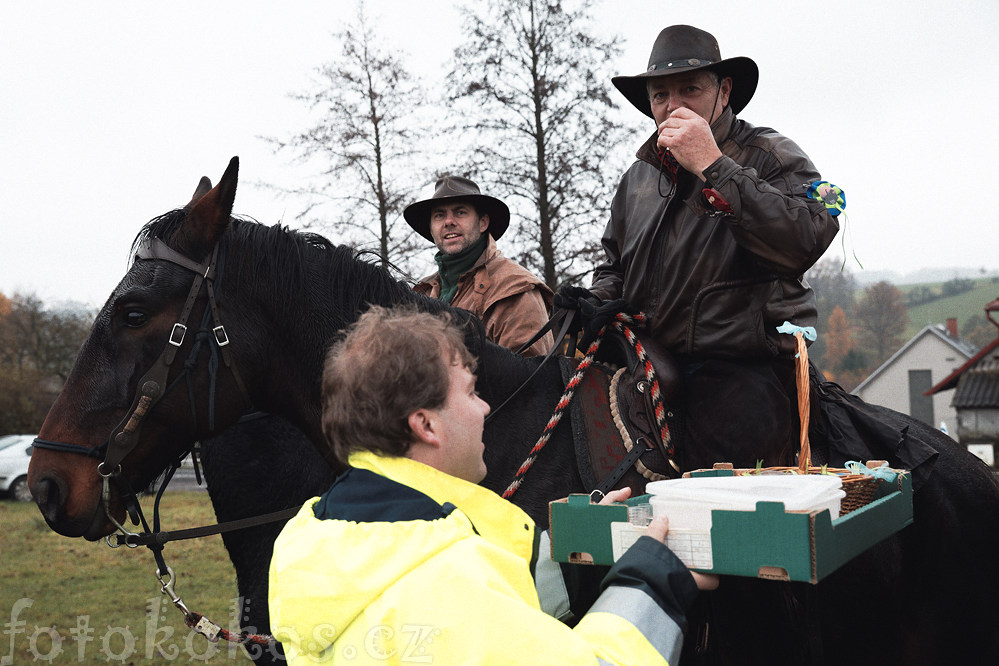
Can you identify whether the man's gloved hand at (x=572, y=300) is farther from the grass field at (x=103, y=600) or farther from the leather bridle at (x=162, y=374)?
the grass field at (x=103, y=600)

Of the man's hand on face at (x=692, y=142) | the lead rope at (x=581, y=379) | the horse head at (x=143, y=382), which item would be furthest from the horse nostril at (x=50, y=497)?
the man's hand on face at (x=692, y=142)

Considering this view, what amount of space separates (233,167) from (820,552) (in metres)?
2.18

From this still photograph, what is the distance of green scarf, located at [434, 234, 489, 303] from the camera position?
165 inches

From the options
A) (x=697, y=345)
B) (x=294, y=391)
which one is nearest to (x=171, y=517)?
(x=294, y=391)

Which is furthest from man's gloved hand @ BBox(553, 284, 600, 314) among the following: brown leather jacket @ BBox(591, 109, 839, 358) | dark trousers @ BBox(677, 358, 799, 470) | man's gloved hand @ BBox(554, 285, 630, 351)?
dark trousers @ BBox(677, 358, 799, 470)

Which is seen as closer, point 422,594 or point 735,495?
point 422,594

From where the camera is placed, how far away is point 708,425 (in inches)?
95.7

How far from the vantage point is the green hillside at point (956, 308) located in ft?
234

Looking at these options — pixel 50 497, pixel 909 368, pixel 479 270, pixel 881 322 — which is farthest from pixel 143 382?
pixel 881 322

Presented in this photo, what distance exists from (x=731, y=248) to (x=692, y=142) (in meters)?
0.40

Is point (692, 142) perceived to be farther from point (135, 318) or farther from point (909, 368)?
point (909, 368)

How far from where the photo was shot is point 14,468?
16734 mm

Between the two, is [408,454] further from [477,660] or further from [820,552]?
[820,552]

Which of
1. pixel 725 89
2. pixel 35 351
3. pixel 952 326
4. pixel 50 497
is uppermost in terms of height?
pixel 725 89
